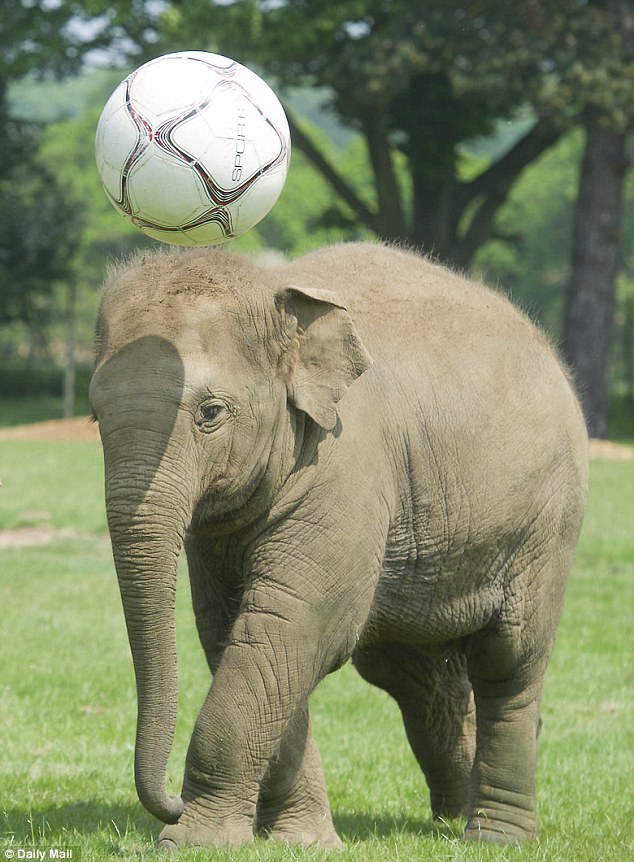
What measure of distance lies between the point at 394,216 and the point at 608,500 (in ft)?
45.5

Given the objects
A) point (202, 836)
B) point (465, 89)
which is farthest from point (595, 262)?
point (202, 836)

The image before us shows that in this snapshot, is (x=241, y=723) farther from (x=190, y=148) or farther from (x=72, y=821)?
(x=190, y=148)

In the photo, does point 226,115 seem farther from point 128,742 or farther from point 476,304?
point 128,742

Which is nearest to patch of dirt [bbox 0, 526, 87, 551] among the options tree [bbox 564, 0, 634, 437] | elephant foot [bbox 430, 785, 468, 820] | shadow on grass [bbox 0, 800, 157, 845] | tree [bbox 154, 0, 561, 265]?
shadow on grass [bbox 0, 800, 157, 845]

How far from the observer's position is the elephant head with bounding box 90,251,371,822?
4805 mm

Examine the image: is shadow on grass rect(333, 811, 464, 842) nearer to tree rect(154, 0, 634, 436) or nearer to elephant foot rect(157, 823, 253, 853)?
elephant foot rect(157, 823, 253, 853)

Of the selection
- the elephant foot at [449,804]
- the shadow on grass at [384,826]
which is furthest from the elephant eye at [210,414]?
the elephant foot at [449,804]

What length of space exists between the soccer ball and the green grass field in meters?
2.38

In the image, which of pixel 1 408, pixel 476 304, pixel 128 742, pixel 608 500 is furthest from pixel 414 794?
pixel 1 408

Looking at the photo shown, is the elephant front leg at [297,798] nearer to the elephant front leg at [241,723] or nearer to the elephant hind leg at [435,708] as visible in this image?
the elephant front leg at [241,723]

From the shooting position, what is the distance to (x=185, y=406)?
16.1 feet

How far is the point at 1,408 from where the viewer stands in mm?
41906

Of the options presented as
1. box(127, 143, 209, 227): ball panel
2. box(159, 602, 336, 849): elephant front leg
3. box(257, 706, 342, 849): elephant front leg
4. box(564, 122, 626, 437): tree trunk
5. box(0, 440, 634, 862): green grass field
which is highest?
box(127, 143, 209, 227): ball panel

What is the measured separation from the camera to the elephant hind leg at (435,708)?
690 cm
